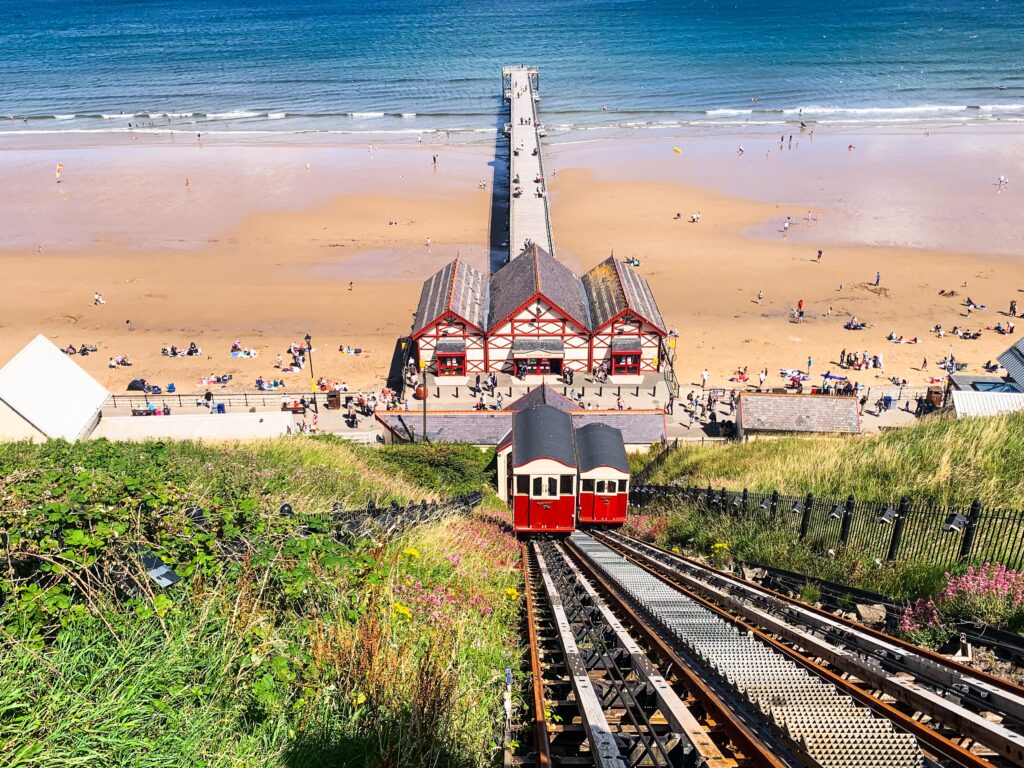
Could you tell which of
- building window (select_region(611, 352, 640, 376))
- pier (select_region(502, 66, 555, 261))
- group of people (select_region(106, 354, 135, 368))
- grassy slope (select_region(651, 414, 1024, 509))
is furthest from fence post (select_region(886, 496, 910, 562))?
group of people (select_region(106, 354, 135, 368))

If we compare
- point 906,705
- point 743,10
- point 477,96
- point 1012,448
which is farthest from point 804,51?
point 906,705

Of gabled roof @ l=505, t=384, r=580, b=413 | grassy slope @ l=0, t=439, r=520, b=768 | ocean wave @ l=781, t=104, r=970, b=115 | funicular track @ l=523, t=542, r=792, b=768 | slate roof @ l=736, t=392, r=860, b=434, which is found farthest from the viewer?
Answer: ocean wave @ l=781, t=104, r=970, b=115

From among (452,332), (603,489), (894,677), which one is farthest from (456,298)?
(894,677)

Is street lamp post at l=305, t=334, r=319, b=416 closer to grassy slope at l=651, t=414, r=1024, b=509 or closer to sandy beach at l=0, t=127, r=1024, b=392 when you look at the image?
sandy beach at l=0, t=127, r=1024, b=392

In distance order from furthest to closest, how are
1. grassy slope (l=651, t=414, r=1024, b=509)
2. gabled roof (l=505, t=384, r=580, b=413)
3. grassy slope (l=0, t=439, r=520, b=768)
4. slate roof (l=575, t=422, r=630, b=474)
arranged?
gabled roof (l=505, t=384, r=580, b=413) → slate roof (l=575, t=422, r=630, b=474) → grassy slope (l=651, t=414, r=1024, b=509) → grassy slope (l=0, t=439, r=520, b=768)

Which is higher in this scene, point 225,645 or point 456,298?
point 456,298

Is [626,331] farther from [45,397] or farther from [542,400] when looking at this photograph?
[45,397]
